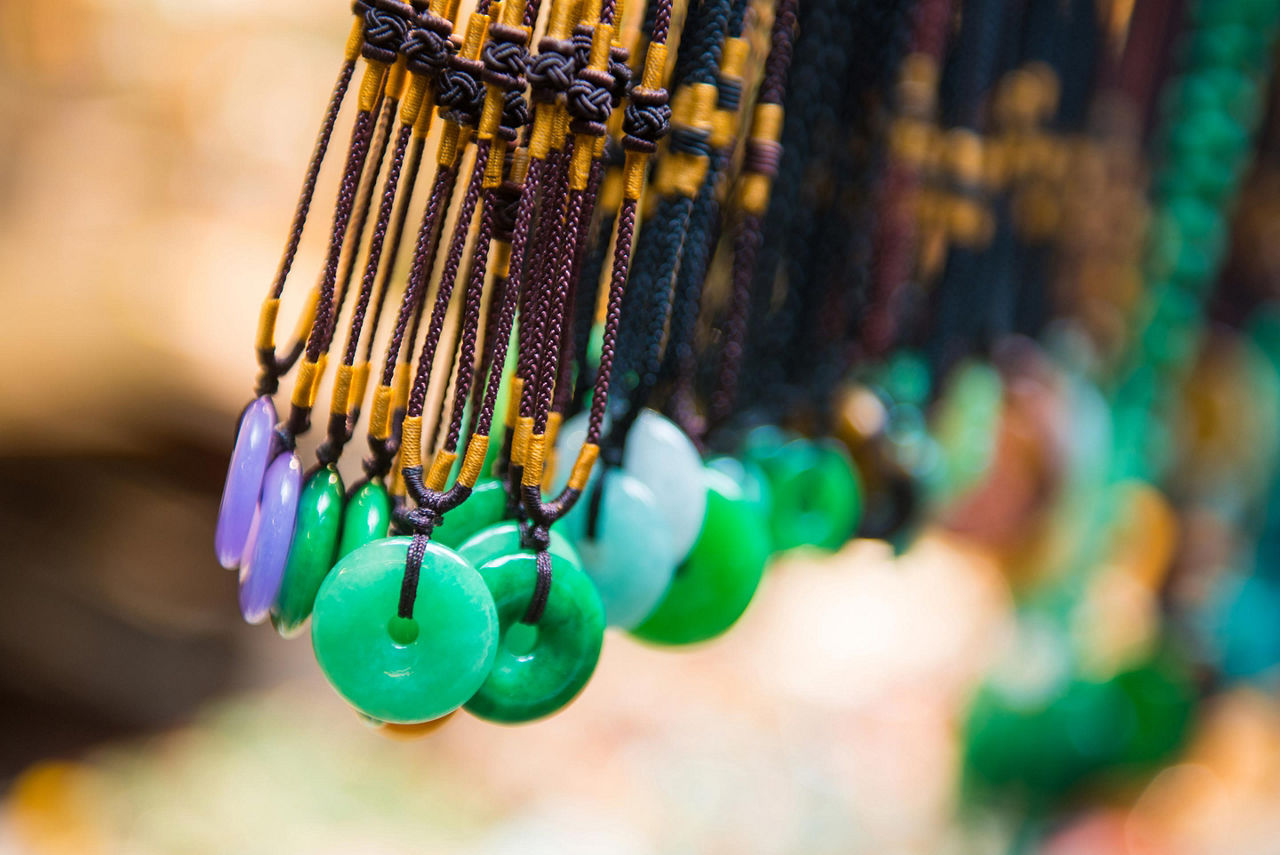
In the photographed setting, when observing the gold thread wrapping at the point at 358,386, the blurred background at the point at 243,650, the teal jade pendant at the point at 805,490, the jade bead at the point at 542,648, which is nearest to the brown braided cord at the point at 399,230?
the gold thread wrapping at the point at 358,386

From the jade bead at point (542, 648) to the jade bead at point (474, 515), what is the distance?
Result: 0.04m

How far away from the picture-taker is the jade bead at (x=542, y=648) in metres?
0.38

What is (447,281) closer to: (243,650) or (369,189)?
(369,189)

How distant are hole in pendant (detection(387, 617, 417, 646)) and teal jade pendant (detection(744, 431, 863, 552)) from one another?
0.26 metres

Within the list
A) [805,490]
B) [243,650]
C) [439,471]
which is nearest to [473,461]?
[439,471]

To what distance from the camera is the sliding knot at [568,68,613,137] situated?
1.24 feet

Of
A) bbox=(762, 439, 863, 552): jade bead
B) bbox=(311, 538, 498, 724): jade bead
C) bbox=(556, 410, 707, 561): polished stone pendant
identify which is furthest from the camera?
bbox=(762, 439, 863, 552): jade bead

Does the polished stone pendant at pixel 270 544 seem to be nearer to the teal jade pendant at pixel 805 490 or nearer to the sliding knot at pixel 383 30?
the sliding knot at pixel 383 30

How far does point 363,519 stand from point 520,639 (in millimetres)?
81

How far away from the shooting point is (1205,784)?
3.91 feet

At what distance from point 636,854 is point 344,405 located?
865mm

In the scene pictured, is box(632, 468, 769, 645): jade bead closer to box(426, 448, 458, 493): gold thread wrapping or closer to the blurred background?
box(426, 448, 458, 493): gold thread wrapping

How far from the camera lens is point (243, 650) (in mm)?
1344

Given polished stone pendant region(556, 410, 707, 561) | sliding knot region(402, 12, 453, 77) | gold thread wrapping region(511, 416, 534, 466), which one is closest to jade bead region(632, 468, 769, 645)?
polished stone pendant region(556, 410, 707, 561)
